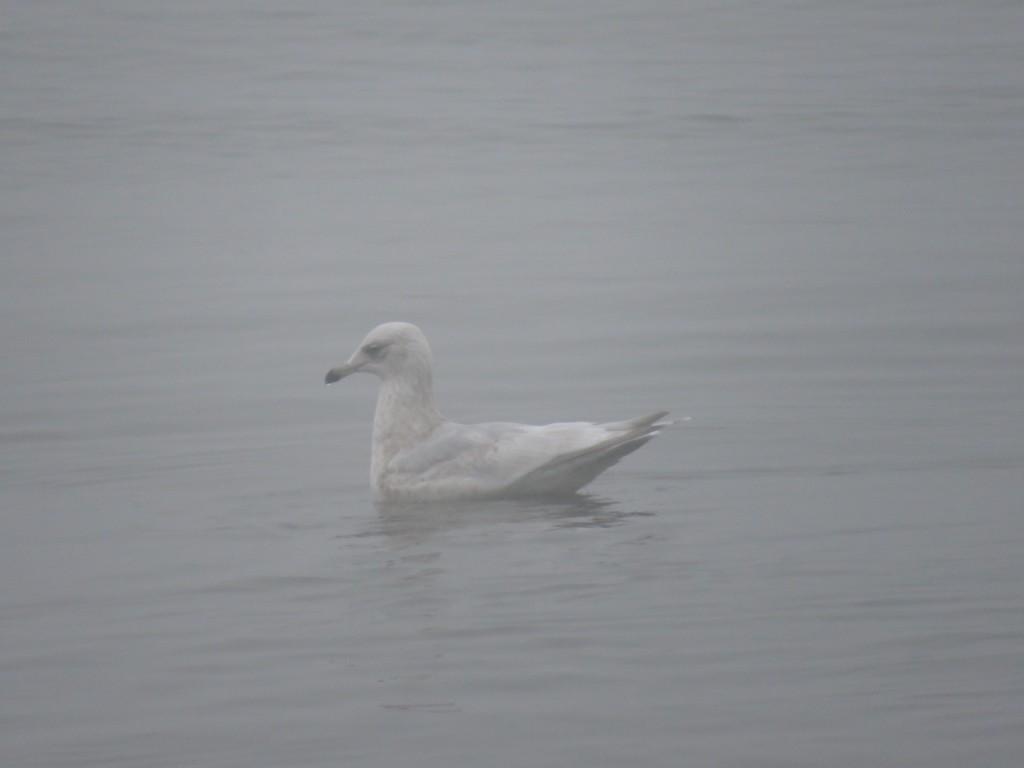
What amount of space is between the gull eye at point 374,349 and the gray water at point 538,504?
2.77ft

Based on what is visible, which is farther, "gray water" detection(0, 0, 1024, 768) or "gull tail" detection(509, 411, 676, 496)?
"gull tail" detection(509, 411, 676, 496)

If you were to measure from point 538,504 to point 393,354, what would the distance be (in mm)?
1432

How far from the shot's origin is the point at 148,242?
94.7 feet

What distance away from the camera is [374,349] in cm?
1077

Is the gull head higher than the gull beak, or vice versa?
the gull head

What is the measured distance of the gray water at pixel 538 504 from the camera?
6609 mm

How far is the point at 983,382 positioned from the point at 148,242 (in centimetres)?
1814

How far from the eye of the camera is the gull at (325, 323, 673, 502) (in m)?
9.91

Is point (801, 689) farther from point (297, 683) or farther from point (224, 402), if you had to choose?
point (224, 402)

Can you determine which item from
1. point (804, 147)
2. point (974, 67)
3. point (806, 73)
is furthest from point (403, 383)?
point (806, 73)

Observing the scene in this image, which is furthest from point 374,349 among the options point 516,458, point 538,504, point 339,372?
point 538,504

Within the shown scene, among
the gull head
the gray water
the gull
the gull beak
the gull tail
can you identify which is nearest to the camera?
the gray water

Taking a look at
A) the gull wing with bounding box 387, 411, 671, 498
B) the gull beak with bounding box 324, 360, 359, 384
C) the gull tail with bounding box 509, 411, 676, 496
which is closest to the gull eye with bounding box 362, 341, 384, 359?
the gull beak with bounding box 324, 360, 359, 384

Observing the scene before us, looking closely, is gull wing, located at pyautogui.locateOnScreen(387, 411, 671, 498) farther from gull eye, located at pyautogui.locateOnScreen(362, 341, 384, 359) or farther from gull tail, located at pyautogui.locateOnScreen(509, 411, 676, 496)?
gull eye, located at pyautogui.locateOnScreen(362, 341, 384, 359)
